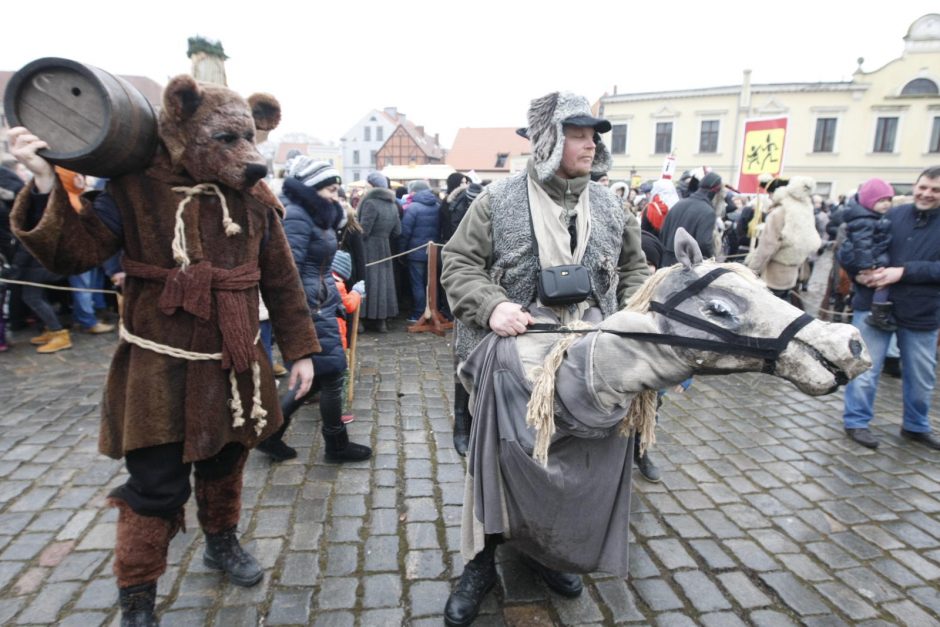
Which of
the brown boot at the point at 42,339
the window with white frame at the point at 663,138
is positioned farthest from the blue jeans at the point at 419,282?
the window with white frame at the point at 663,138

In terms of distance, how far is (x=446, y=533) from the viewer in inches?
119

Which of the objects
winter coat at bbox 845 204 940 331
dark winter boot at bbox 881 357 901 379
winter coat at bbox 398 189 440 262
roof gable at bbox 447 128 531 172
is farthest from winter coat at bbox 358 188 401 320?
roof gable at bbox 447 128 531 172

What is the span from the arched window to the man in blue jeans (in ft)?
123

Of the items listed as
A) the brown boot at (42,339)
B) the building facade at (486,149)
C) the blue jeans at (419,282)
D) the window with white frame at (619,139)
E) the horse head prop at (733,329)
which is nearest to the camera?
the horse head prop at (733,329)

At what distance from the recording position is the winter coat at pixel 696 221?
200 inches

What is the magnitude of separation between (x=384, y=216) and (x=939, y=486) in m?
6.18

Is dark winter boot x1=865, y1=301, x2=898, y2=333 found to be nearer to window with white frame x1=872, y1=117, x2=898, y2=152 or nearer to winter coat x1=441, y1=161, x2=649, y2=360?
winter coat x1=441, y1=161, x2=649, y2=360

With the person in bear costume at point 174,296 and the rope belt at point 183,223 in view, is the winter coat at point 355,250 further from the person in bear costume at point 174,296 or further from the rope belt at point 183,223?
the rope belt at point 183,223

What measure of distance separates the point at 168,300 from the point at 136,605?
4.09 ft

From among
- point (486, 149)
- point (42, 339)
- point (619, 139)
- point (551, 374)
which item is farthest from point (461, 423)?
point (486, 149)

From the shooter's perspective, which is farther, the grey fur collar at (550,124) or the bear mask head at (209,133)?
the grey fur collar at (550,124)

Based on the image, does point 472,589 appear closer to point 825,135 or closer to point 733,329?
point 733,329

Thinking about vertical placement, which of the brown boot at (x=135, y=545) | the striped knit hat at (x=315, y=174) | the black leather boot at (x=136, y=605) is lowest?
the black leather boot at (x=136, y=605)

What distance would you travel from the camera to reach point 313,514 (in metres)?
3.15
